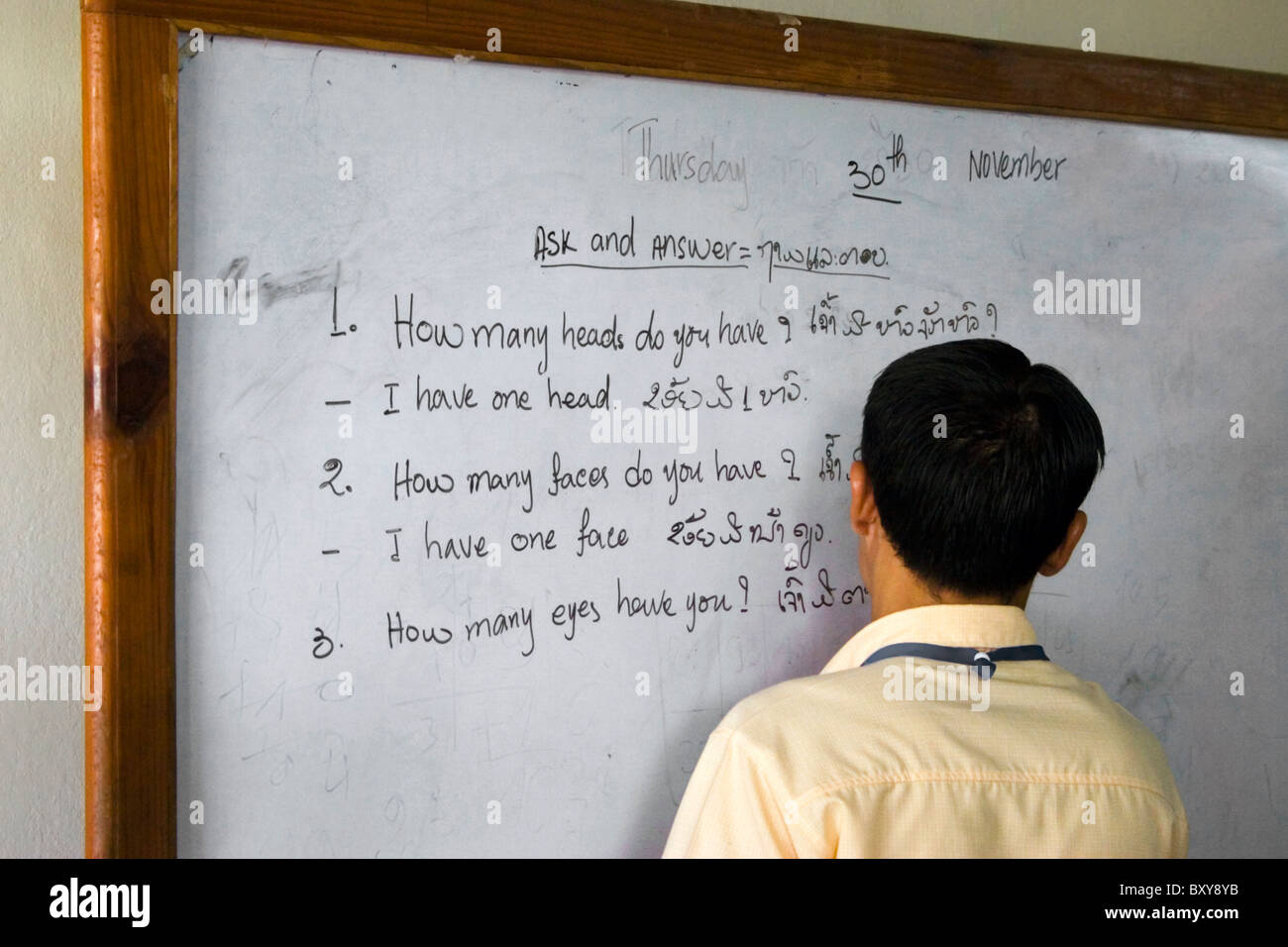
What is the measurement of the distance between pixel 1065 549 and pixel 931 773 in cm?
26

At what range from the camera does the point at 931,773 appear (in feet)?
2.37

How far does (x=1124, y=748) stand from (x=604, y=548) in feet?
1.55

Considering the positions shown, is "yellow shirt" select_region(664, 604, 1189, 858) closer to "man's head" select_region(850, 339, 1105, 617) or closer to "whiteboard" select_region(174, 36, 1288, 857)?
"man's head" select_region(850, 339, 1105, 617)

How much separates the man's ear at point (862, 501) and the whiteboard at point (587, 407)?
0.41ft

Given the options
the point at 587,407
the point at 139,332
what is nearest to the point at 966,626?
the point at 587,407

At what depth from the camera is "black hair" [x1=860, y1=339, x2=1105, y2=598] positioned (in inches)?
30.8

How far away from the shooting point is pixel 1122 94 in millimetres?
1117

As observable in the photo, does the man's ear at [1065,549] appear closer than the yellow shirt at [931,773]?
No

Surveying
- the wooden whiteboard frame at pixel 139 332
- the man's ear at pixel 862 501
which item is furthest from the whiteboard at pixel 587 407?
the man's ear at pixel 862 501

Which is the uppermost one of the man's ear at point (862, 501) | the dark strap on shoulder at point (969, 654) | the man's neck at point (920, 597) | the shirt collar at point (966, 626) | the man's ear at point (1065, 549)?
the man's ear at point (862, 501)

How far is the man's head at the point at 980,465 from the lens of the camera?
78 centimetres

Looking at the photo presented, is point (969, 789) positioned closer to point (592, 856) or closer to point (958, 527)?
point (958, 527)

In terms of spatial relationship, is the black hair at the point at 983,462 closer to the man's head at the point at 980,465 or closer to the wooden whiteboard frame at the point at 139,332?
the man's head at the point at 980,465
